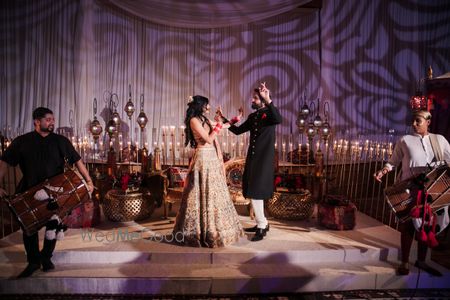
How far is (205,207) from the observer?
370 cm

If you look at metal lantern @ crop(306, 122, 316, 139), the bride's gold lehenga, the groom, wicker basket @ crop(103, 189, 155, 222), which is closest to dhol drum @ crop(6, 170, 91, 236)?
the bride's gold lehenga

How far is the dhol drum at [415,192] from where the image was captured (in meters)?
3.22

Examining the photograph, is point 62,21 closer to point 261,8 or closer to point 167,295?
point 261,8

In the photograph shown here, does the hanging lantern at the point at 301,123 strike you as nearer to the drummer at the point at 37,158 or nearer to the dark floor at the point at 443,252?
the dark floor at the point at 443,252

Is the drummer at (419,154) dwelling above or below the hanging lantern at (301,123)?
below

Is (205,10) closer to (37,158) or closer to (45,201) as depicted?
(37,158)

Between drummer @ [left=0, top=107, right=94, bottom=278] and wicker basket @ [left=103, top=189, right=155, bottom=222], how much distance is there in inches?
47.0

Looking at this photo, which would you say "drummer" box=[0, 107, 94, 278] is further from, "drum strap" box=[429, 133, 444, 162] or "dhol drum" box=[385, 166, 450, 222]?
"drum strap" box=[429, 133, 444, 162]

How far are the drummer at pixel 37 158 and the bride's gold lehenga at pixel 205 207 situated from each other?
1201 millimetres

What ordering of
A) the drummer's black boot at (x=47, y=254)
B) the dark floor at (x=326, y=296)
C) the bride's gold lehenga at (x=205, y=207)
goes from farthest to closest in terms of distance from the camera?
the bride's gold lehenga at (x=205, y=207) < the drummer's black boot at (x=47, y=254) < the dark floor at (x=326, y=296)

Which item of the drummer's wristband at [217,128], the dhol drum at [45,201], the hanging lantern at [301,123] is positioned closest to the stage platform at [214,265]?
the dhol drum at [45,201]

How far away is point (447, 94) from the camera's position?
6297 mm

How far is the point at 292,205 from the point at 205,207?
1.43 meters

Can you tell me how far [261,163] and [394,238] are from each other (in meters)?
1.69
